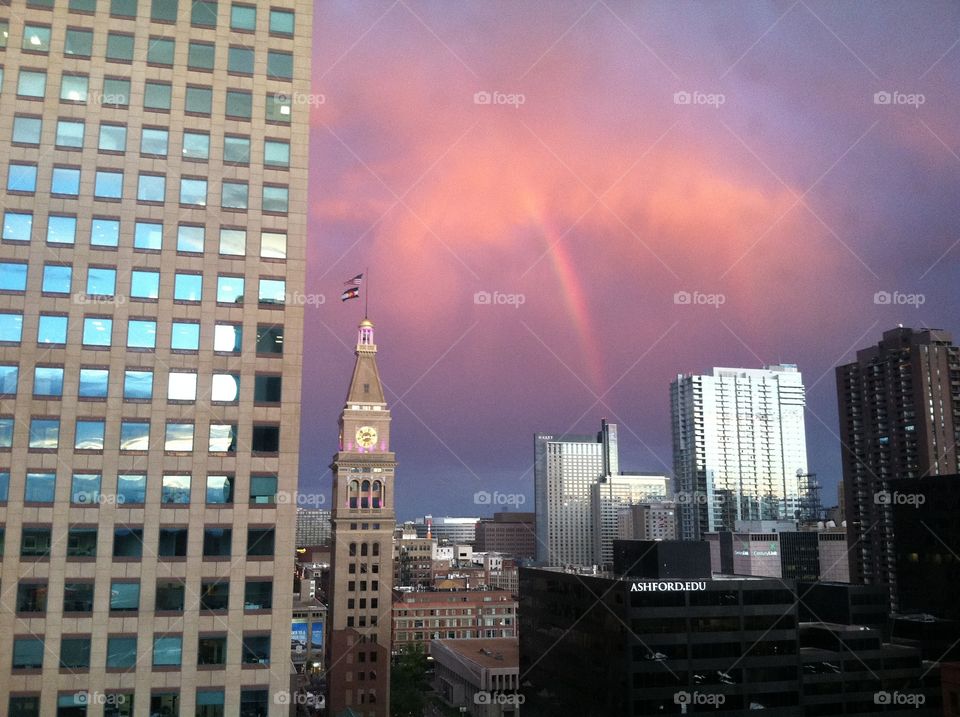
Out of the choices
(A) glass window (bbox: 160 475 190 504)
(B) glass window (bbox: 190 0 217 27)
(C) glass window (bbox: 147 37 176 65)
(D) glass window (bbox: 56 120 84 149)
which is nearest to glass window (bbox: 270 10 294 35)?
(B) glass window (bbox: 190 0 217 27)

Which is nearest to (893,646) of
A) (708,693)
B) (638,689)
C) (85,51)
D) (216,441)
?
(708,693)

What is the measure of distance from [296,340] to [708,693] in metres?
49.3

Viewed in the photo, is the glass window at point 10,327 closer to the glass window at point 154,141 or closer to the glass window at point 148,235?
the glass window at point 148,235

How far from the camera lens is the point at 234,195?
145 feet

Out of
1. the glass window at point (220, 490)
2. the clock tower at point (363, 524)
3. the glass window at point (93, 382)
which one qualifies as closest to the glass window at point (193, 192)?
the glass window at point (93, 382)

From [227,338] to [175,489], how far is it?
8550mm

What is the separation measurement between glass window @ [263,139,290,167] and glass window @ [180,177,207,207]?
12.5ft

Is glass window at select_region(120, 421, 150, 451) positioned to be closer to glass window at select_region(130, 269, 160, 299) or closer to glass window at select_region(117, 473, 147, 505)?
glass window at select_region(117, 473, 147, 505)

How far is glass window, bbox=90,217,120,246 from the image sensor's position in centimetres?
4200

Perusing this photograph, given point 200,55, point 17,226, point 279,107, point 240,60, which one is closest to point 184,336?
point 17,226

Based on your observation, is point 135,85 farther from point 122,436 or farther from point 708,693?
point 708,693

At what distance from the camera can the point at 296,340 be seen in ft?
144

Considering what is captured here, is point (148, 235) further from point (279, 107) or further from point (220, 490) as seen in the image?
point (220, 490)

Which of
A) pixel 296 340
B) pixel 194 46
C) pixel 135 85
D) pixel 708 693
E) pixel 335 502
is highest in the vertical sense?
pixel 194 46
